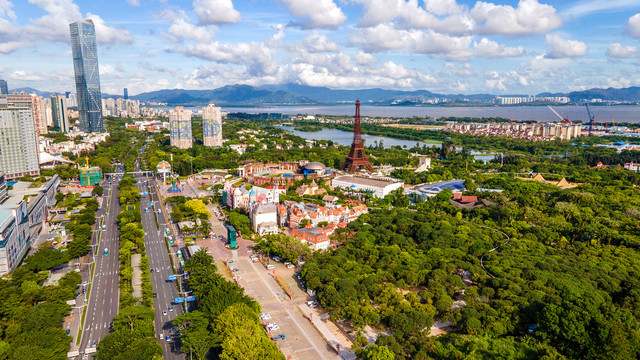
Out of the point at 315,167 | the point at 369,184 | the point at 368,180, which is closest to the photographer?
the point at 369,184

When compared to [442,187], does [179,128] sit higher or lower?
higher

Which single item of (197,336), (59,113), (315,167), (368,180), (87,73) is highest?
(87,73)

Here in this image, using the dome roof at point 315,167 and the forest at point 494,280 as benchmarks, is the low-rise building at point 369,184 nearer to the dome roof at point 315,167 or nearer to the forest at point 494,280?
the dome roof at point 315,167

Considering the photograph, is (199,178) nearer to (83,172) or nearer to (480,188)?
(83,172)

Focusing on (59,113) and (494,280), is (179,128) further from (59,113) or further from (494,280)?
(494,280)

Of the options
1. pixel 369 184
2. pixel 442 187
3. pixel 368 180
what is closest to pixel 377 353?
pixel 369 184

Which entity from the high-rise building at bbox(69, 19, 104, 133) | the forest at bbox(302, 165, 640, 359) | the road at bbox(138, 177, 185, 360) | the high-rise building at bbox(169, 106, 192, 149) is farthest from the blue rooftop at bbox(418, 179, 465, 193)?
the high-rise building at bbox(69, 19, 104, 133)

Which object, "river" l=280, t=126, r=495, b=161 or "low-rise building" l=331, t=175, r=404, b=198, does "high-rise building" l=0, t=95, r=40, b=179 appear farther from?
"river" l=280, t=126, r=495, b=161
